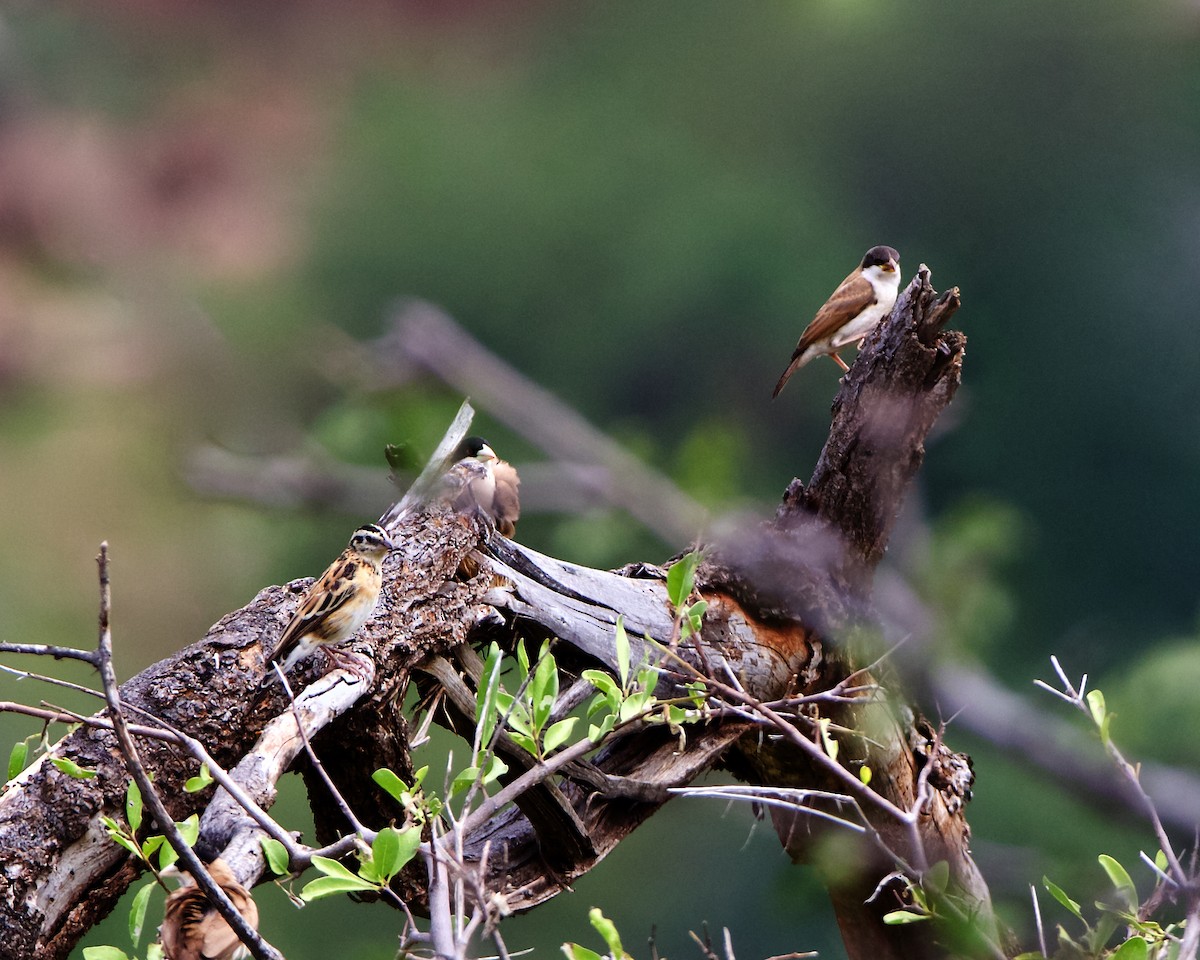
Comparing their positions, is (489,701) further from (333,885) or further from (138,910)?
(138,910)

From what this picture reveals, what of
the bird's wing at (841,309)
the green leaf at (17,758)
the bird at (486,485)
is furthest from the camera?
the bird's wing at (841,309)

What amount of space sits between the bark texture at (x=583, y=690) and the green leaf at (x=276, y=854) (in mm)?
182

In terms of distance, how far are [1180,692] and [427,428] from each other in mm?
2408

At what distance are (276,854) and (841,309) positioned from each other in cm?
144

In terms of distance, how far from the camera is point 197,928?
0.90 metres

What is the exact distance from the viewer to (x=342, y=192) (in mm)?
5086

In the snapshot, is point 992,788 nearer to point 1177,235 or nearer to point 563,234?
point 1177,235

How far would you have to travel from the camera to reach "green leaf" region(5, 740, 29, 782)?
1.09m

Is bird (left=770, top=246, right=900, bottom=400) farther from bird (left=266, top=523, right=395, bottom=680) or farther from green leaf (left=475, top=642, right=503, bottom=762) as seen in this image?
green leaf (left=475, top=642, right=503, bottom=762)

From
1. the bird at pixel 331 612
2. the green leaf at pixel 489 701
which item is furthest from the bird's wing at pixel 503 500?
the green leaf at pixel 489 701

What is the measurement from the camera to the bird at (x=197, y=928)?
35.4 inches

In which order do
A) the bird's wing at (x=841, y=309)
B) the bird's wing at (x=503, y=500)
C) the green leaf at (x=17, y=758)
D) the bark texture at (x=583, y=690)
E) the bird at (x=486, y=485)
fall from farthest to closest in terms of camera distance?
the bird's wing at (x=841, y=309) < the bird's wing at (x=503, y=500) < the bird at (x=486, y=485) < the bark texture at (x=583, y=690) < the green leaf at (x=17, y=758)

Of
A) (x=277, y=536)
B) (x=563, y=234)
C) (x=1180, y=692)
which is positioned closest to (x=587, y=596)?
(x=1180, y=692)

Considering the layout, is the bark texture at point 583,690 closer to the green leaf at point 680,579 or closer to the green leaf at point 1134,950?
the green leaf at point 680,579
